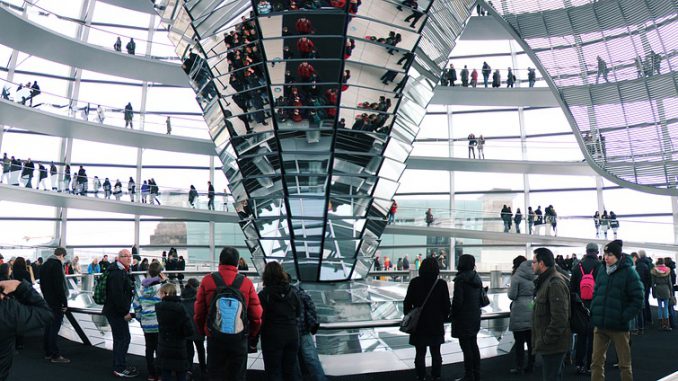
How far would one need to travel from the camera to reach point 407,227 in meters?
29.0

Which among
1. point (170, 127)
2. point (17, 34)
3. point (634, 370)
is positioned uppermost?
point (17, 34)

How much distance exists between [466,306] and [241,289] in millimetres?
2718

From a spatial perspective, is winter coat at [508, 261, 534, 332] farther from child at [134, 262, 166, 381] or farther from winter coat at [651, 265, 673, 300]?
winter coat at [651, 265, 673, 300]

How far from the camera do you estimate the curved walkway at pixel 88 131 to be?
24.6m

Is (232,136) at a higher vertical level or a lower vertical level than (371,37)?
lower

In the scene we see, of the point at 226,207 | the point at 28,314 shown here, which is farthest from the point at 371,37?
the point at 226,207

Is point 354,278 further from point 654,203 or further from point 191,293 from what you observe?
point 654,203

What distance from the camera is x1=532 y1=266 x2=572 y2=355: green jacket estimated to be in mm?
6098

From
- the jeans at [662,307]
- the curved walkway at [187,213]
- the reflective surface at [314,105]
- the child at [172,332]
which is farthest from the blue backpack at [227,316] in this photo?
the curved walkway at [187,213]

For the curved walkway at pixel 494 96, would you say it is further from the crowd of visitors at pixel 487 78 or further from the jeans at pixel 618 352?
the jeans at pixel 618 352

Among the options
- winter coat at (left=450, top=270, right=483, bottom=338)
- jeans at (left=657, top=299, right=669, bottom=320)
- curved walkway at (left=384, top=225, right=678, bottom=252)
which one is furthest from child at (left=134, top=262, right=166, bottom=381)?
curved walkway at (left=384, top=225, right=678, bottom=252)

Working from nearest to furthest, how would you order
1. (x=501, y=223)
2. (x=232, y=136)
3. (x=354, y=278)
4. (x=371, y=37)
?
(x=371, y=37) → (x=232, y=136) → (x=354, y=278) → (x=501, y=223)

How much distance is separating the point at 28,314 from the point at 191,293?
12.2 feet

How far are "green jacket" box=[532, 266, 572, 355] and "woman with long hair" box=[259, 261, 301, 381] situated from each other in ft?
6.86
